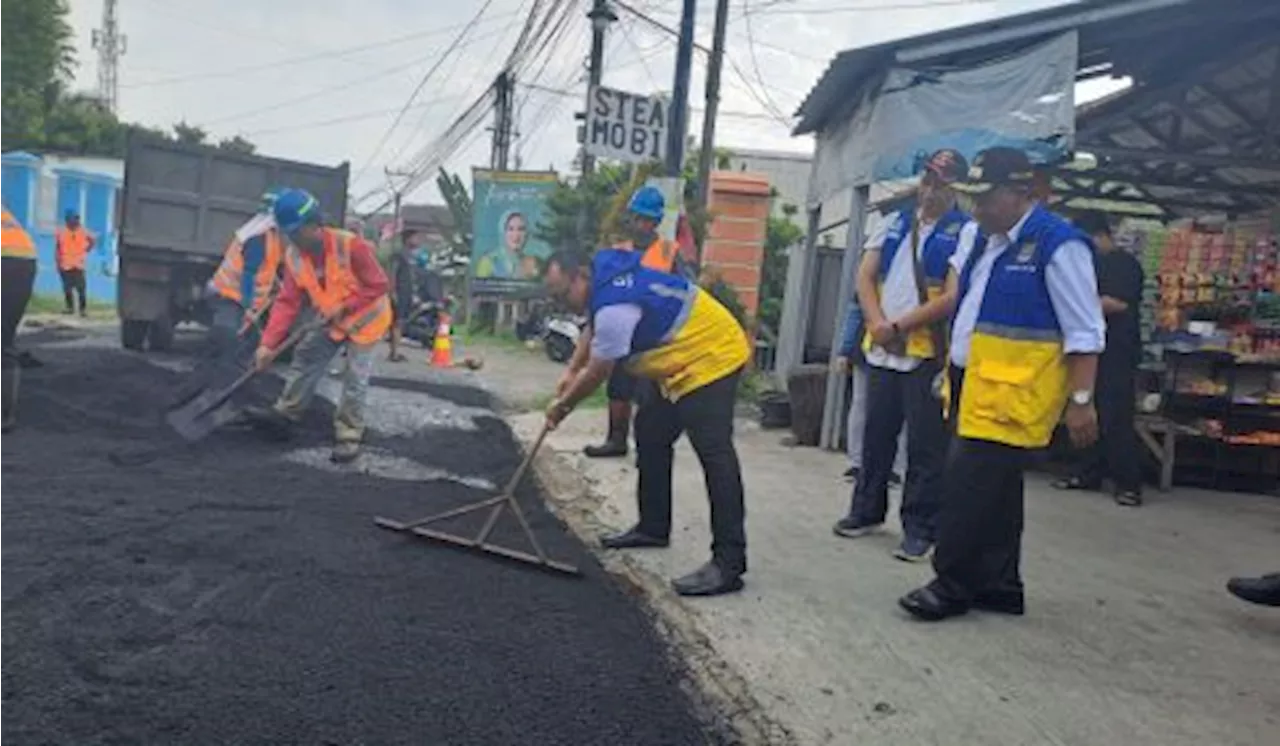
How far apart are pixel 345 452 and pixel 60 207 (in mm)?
16680

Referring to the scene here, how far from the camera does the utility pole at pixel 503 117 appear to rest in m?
26.3

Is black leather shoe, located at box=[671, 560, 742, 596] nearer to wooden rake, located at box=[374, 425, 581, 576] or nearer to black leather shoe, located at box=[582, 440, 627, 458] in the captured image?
wooden rake, located at box=[374, 425, 581, 576]

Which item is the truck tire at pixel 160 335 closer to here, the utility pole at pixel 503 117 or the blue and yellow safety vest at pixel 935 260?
the blue and yellow safety vest at pixel 935 260

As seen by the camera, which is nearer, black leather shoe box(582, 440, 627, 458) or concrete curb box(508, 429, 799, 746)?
concrete curb box(508, 429, 799, 746)

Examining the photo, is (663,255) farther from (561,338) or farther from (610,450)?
(561,338)

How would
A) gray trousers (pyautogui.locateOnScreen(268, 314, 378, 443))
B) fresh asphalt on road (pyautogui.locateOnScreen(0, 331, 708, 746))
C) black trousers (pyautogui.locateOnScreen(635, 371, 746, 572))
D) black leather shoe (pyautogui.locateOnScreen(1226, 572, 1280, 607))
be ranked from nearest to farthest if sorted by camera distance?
fresh asphalt on road (pyautogui.locateOnScreen(0, 331, 708, 746)) → black leather shoe (pyautogui.locateOnScreen(1226, 572, 1280, 607)) → black trousers (pyautogui.locateOnScreen(635, 371, 746, 572)) → gray trousers (pyautogui.locateOnScreen(268, 314, 378, 443))

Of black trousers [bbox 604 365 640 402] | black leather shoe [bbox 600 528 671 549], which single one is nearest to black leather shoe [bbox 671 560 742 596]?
black leather shoe [bbox 600 528 671 549]

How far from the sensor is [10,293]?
629 cm

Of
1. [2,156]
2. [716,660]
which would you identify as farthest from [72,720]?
[2,156]

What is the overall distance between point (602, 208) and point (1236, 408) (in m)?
11.2

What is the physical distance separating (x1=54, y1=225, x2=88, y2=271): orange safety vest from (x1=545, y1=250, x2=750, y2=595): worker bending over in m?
13.7

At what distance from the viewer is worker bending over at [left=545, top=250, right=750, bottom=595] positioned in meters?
4.33

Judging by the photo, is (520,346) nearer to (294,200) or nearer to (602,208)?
(602,208)

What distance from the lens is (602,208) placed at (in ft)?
57.6
